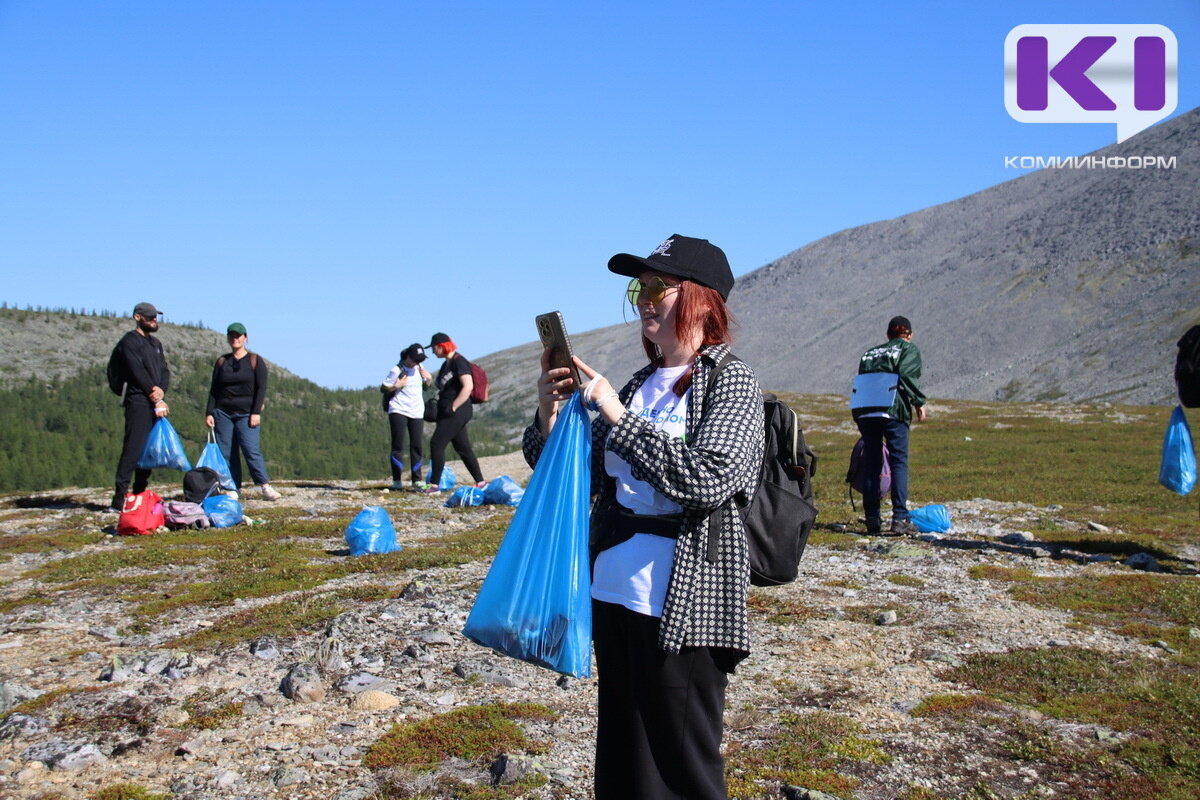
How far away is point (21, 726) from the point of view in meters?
5.56

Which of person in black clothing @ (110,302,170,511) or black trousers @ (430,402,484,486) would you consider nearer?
person in black clothing @ (110,302,170,511)

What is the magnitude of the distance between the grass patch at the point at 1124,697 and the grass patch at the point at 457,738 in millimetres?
2838

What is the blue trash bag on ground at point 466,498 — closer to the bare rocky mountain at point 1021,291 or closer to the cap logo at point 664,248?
the cap logo at point 664,248

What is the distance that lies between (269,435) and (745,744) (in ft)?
137

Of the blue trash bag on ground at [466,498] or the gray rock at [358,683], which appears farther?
the blue trash bag on ground at [466,498]

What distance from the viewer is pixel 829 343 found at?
121 meters

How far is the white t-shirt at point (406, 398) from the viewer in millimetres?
16859

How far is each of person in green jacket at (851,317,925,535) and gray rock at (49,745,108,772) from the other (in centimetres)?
884

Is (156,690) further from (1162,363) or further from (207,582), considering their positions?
(1162,363)

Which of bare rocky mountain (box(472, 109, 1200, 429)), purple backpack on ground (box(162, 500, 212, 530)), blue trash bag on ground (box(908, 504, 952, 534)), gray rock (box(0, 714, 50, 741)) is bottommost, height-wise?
gray rock (box(0, 714, 50, 741))

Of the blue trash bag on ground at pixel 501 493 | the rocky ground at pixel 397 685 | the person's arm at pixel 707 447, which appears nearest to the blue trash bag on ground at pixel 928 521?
the rocky ground at pixel 397 685

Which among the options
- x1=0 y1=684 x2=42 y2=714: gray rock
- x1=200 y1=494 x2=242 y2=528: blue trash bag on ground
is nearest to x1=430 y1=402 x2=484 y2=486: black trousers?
x1=200 y1=494 x2=242 y2=528: blue trash bag on ground

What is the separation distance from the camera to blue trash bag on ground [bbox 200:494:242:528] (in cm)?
1346

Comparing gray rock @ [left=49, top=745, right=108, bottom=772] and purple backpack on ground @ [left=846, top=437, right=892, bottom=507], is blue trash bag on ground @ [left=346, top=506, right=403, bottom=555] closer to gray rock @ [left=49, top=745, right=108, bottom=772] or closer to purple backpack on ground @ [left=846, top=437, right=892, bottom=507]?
purple backpack on ground @ [left=846, top=437, right=892, bottom=507]
